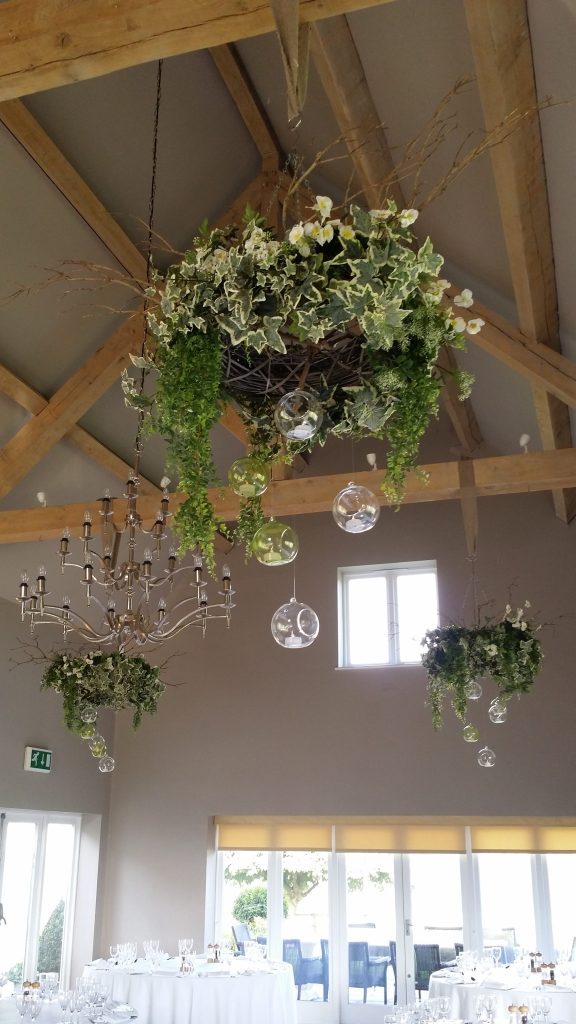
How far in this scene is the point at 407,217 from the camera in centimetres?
231

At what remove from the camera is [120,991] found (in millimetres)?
7352

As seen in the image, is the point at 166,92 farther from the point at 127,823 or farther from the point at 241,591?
the point at 127,823

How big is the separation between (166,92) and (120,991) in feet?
23.7

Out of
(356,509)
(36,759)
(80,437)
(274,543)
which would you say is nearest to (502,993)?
(36,759)

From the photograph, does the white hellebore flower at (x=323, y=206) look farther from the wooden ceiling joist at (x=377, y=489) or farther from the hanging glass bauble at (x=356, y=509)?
the wooden ceiling joist at (x=377, y=489)

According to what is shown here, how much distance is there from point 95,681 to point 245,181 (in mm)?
4849

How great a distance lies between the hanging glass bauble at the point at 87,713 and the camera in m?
6.73

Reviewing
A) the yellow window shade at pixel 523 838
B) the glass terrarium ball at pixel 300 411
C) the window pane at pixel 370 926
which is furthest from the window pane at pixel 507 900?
the glass terrarium ball at pixel 300 411

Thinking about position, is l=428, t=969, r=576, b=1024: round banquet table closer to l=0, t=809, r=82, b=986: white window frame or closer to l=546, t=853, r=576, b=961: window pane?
l=546, t=853, r=576, b=961: window pane

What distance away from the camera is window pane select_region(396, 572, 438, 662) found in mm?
9898

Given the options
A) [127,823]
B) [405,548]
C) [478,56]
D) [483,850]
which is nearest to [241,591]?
[405,548]

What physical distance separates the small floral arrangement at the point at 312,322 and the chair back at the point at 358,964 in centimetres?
807

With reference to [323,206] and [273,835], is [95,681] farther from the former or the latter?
[323,206]

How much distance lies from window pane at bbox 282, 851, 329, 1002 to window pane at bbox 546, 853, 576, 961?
2.40 metres
